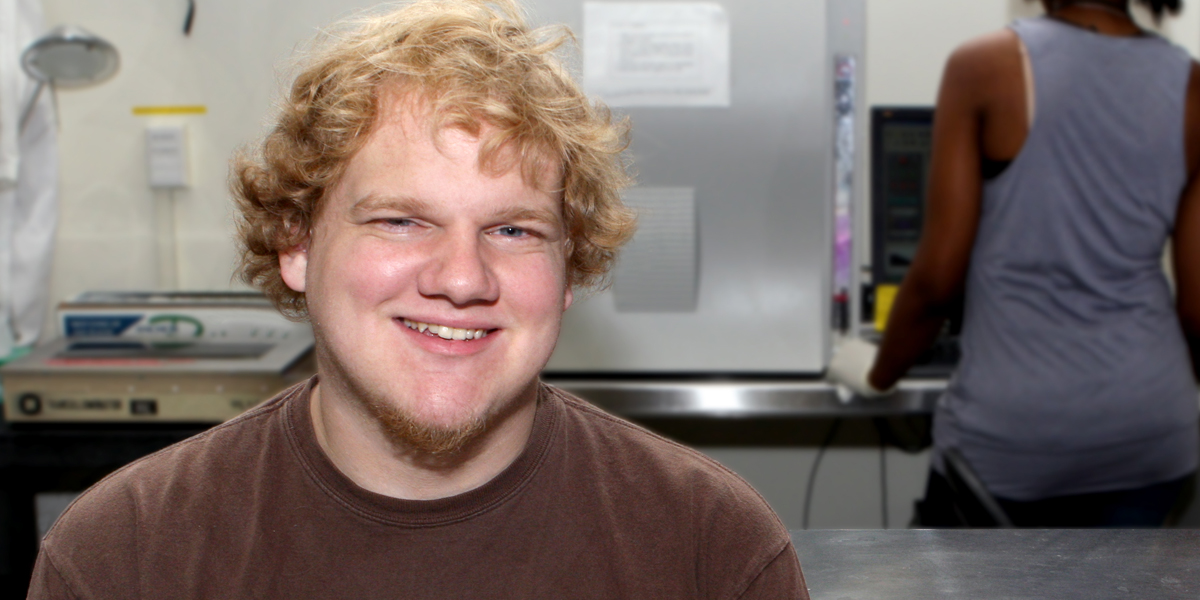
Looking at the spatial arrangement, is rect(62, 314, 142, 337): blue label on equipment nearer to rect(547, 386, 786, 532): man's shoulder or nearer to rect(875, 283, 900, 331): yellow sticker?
rect(547, 386, 786, 532): man's shoulder

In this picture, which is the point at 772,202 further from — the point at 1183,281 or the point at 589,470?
the point at 589,470

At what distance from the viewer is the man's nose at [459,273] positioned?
72 cm

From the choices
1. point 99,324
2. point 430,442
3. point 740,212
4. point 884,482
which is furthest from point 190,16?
point 884,482

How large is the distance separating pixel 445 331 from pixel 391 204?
0.37ft

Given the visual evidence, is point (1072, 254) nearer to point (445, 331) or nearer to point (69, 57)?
point (445, 331)

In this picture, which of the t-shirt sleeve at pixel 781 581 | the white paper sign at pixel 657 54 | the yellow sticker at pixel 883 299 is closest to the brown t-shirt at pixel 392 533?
the t-shirt sleeve at pixel 781 581

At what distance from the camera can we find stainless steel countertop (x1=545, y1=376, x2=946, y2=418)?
170 cm

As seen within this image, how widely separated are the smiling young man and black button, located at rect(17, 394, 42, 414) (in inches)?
40.4

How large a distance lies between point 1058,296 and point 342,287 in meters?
1.03

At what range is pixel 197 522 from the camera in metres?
0.72

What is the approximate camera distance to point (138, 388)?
63.3 inches

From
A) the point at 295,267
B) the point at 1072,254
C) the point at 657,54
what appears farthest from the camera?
the point at 657,54

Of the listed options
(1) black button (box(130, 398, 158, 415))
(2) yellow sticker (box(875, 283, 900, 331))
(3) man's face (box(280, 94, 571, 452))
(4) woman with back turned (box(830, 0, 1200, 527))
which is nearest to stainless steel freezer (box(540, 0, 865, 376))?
(2) yellow sticker (box(875, 283, 900, 331))

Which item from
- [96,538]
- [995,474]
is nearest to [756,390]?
[995,474]
